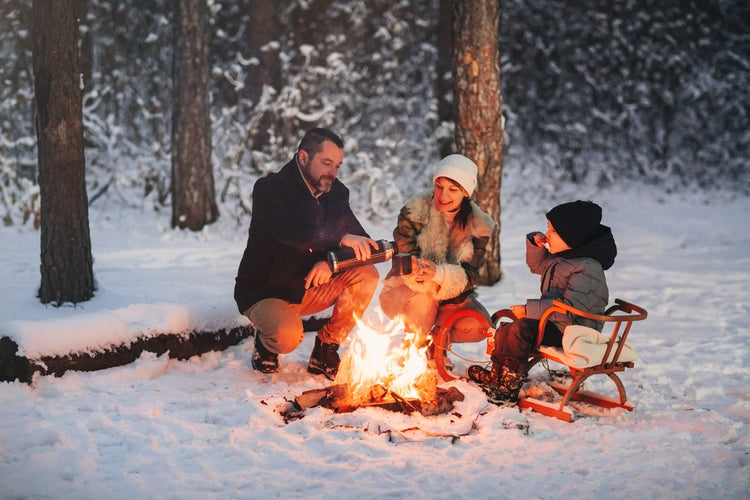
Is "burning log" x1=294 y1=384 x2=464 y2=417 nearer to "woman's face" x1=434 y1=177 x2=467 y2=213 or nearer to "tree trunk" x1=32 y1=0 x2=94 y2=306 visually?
"woman's face" x1=434 y1=177 x2=467 y2=213

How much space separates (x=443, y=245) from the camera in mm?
4582

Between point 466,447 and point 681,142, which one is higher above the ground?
point 681,142

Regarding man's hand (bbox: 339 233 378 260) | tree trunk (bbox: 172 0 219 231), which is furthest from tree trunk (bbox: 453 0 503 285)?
tree trunk (bbox: 172 0 219 231)

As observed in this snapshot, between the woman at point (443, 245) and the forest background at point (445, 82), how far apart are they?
6.54 metres

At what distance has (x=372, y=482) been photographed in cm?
306

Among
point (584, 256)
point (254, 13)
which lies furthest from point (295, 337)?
point (254, 13)

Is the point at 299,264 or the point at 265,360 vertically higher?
the point at 299,264

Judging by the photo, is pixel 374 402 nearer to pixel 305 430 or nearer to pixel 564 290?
pixel 305 430

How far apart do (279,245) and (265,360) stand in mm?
769

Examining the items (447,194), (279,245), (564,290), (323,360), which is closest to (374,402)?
(323,360)

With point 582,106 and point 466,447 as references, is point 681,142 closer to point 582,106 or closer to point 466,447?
point 582,106

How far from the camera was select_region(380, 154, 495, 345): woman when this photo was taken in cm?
445

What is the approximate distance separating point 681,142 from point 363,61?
6.68 meters

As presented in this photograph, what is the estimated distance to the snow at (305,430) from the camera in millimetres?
3039
